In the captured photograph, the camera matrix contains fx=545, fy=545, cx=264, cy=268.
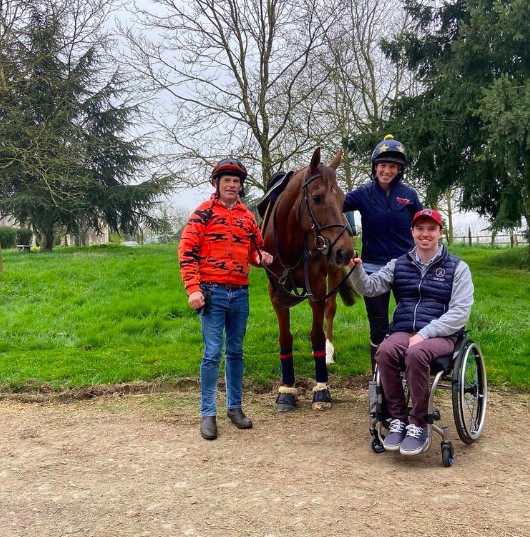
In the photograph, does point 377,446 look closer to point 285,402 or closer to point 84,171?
point 285,402

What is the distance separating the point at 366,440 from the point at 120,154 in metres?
22.3

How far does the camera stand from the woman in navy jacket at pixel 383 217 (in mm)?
4359

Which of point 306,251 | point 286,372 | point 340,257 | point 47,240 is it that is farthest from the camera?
point 47,240

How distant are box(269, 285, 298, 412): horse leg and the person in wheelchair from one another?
3.68 ft

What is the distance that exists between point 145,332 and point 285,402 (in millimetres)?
3280

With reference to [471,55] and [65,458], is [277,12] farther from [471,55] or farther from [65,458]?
[65,458]

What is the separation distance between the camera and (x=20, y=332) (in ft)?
24.8

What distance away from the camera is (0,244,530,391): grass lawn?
5828 millimetres

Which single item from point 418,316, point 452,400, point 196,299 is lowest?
point 452,400

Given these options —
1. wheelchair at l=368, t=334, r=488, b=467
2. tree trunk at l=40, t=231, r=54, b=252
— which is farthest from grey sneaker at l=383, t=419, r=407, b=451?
tree trunk at l=40, t=231, r=54, b=252

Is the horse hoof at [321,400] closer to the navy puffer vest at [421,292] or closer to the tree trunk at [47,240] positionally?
the navy puffer vest at [421,292]

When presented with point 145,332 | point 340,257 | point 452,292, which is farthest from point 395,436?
point 145,332

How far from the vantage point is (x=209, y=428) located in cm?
410

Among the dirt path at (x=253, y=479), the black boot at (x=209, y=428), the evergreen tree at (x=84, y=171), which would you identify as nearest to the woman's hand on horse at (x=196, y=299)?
the black boot at (x=209, y=428)
